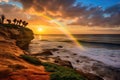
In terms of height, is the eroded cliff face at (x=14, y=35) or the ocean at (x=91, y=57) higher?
the eroded cliff face at (x=14, y=35)

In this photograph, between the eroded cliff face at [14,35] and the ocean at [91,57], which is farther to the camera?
the eroded cliff face at [14,35]

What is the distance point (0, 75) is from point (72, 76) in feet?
18.2

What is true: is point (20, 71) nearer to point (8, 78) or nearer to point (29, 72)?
point (29, 72)

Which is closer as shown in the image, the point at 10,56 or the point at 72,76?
the point at 72,76

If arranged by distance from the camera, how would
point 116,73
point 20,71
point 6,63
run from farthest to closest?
point 116,73, point 6,63, point 20,71

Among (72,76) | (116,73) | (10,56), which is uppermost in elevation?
(10,56)

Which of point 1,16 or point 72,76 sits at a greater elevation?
point 1,16

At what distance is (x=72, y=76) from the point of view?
1325cm

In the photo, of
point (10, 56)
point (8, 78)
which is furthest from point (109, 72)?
point (8, 78)

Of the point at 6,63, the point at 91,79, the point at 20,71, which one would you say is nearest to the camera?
the point at 20,71

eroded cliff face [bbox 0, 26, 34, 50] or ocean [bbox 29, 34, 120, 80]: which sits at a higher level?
eroded cliff face [bbox 0, 26, 34, 50]

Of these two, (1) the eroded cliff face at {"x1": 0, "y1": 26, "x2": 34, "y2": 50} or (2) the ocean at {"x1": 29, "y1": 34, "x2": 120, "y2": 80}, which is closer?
(2) the ocean at {"x1": 29, "y1": 34, "x2": 120, "y2": 80}

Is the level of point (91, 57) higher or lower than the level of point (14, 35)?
lower

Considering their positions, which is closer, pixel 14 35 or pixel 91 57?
pixel 91 57
